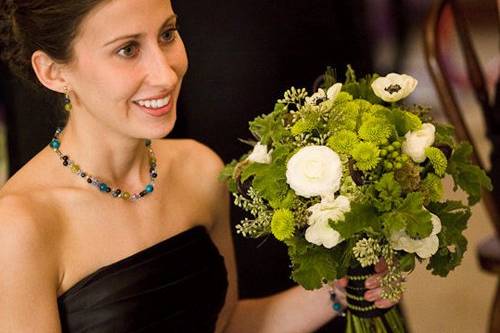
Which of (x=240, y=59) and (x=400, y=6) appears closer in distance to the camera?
(x=240, y=59)

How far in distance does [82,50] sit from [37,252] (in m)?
0.35

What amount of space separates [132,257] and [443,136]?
605 mm

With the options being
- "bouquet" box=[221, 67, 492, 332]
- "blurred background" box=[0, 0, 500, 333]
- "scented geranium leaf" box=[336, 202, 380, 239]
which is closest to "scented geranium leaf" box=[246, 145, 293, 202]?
"bouquet" box=[221, 67, 492, 332]

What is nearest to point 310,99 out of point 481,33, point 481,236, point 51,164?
point 51,164

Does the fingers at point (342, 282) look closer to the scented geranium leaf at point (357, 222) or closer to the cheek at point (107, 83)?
the scented geranium leaf at point (357, 222)

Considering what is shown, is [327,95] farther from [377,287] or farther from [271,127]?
[377,287]

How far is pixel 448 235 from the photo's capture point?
1.47 meters

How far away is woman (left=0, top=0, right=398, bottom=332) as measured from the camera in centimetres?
153

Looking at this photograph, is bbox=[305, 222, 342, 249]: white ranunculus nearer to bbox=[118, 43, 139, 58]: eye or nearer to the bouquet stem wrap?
the bouquet stem wrap

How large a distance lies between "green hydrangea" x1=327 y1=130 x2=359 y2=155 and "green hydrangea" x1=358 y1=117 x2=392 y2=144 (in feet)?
0.05

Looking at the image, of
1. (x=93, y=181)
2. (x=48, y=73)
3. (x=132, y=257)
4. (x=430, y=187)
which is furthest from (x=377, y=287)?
(x=48, y=73)

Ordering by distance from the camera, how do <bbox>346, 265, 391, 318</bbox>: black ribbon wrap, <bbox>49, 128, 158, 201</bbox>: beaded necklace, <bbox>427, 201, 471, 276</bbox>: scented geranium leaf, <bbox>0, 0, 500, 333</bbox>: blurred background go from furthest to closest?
<bbox>0, 0, 500, 333</bbox>: blurred background, <bbox>49, 128, 158, 201</bbox>: beaded necklace, <bbox>346, 265, 391, 318</bbox>: black ribbon wrap, <bbox>427, 201, 471, 276</bbox>: scented geranium leaf

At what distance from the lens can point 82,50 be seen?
5.04 feet

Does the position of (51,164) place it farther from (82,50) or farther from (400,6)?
(400,6)
